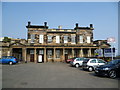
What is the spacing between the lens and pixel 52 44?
3819 centimetres

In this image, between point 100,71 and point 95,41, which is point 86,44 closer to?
point 95,41

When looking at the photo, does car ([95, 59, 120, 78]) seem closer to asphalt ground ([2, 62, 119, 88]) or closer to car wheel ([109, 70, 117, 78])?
car wheel ([109, 70, 117, 78])

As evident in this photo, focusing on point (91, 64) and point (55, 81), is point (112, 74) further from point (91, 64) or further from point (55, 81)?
point (55, 81)

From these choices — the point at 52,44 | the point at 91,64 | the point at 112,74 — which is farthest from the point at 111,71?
the point at 52,44

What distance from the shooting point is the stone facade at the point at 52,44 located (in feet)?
118

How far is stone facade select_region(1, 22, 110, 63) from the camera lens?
36.0 meters

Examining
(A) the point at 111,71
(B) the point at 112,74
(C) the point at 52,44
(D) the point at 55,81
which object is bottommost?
(D) the point at 55,81

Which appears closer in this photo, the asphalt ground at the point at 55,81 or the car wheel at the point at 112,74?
the asphalt ground at the point at 55,81

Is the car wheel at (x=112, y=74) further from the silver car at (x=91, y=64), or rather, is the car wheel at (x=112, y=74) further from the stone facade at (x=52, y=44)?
the stone facade at (x=52, y=44)

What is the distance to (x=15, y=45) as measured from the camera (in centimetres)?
3519

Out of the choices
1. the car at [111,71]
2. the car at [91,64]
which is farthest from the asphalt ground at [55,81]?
the car at [91,64]

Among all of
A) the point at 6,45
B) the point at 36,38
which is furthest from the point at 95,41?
the point at 6,45

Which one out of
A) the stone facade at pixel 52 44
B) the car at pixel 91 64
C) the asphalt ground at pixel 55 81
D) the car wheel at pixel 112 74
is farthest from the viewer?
the stone facade at pixel 52 44

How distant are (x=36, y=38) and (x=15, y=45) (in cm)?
615
